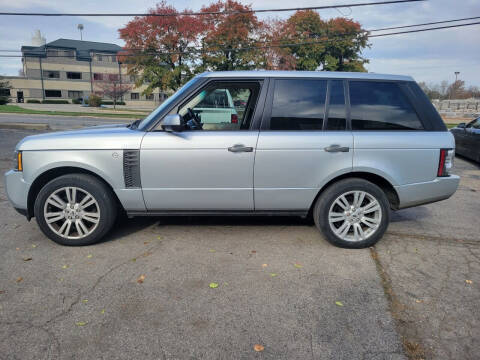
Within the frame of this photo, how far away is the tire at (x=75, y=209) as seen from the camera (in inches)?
151

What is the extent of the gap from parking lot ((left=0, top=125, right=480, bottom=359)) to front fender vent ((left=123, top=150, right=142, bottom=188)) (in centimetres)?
73

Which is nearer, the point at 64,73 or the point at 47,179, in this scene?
the point at 47,179

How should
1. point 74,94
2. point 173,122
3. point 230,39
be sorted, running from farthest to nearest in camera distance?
point 74,94 → point 230,39 → point 173,122

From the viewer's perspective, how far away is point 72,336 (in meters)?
2.45

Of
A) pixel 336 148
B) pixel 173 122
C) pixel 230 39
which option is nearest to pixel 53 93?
pixel 230 39

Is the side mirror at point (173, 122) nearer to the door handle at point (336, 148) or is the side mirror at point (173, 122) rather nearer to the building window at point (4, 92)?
the door handle at point (336, 148)

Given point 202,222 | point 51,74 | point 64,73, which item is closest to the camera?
point 202,222

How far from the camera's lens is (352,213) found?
397 cm

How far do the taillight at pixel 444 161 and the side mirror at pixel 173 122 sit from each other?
2858 millimetres

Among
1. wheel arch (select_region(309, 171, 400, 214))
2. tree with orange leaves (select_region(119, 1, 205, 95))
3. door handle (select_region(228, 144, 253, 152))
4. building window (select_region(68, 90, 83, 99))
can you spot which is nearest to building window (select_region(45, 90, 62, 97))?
building window (select_region(68, 90, 83, 99))

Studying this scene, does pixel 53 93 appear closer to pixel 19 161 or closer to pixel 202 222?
pixel 19 161

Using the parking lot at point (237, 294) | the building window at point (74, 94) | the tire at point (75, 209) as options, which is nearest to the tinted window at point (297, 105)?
the parking lot at point (237, 294)

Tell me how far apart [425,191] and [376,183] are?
53 centimetres

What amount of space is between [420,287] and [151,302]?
2369 mm
